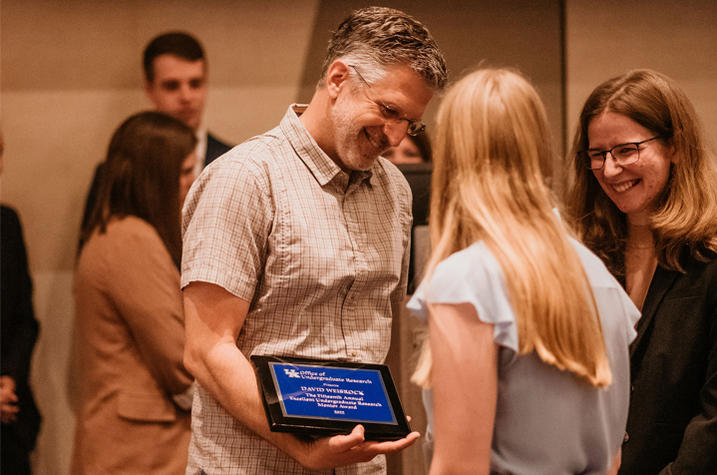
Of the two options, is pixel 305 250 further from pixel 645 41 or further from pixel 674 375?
pixel 645 41

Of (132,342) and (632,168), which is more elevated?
(632,168)

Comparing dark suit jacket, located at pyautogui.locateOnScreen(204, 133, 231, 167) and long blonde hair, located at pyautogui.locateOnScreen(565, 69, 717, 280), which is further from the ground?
long blonde hair, located at pyautogui.locateOnScreen(565, 69, 717, 280)

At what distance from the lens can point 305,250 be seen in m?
1.72

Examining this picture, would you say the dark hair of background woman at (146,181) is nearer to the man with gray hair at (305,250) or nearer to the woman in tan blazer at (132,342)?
the woman in tan blazer at (132,342)

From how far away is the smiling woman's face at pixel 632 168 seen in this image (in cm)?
204

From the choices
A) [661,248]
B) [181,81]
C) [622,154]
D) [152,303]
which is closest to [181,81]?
[181,81]

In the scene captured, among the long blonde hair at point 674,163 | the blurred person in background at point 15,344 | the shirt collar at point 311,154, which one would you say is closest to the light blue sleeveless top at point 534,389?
the shirt collar at point 311,154

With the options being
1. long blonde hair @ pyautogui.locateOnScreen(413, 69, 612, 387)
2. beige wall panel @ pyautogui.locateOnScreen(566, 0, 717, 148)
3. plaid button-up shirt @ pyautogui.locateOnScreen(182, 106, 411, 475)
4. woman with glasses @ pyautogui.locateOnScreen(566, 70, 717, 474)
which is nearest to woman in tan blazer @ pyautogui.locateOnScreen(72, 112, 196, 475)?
plaid button-up shirt @ pyautogui.locateOnScreen(182, 106, 411, 475)

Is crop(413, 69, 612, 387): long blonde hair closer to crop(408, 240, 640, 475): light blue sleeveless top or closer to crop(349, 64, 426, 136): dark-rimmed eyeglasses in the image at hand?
crop(408, 240, 640, 475): light blue sleeveless top

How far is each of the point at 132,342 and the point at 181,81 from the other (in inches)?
62.0

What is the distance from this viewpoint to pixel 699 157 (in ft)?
6.75

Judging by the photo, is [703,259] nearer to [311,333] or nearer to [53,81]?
[311,333]

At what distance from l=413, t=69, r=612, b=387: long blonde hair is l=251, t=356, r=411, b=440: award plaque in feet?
0.79

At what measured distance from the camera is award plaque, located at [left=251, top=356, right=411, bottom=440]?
1564 mm
